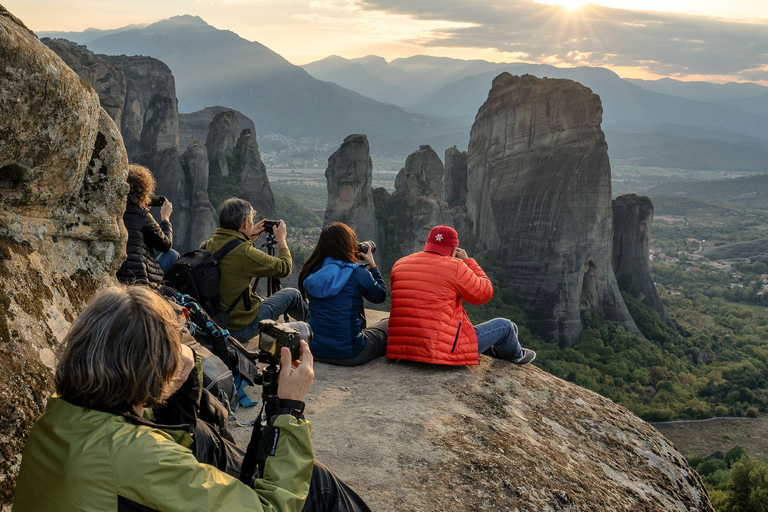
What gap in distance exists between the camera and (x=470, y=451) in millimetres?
4125

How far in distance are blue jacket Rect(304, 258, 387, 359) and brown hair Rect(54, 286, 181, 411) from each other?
3.48m

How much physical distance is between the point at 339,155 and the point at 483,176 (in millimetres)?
10704

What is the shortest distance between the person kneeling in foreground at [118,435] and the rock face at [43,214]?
966 millimetres

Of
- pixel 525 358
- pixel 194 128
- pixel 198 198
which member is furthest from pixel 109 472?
pixel 194 128

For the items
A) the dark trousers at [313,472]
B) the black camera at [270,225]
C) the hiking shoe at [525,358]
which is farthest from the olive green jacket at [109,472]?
the hiking shoe at [525,358]

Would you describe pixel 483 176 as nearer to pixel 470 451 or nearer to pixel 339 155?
pixel 339 155

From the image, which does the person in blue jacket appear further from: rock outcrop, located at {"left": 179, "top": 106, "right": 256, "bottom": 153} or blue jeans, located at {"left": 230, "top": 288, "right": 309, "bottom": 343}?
rock outcrop, located at {"left": 179, "top": 106, "right": 256, "bottom": 153}

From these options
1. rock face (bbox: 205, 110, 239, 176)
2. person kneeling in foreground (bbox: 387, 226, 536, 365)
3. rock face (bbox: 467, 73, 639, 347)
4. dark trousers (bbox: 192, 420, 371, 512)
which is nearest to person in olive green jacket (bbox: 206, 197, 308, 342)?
person kneeling in foreground (bbox: 387, 226, 536, 365)

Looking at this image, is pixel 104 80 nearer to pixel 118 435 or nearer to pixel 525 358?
pixel 525 358

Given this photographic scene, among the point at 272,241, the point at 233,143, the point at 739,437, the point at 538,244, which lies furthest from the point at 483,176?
the point at 272,241

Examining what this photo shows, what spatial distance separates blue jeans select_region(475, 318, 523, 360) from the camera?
19.3 ft

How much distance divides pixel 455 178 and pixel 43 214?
44.5m

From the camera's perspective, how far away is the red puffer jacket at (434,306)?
17.4 ft

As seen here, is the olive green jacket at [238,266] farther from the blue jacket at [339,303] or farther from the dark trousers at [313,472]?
the dark trousers at [313,472]
